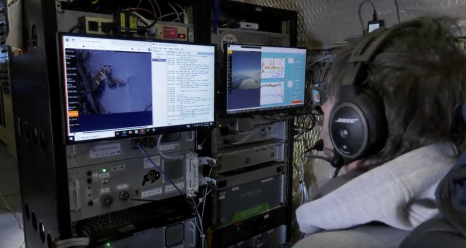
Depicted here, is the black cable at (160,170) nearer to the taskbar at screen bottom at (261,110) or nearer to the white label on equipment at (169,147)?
the white label on equipment at (169,147)

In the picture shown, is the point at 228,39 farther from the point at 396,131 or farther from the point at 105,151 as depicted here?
the point at 396,131

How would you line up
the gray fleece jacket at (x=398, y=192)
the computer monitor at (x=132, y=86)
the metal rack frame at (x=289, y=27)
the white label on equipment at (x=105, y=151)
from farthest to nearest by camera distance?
the metal rack frame at (x=289, y=27) < the white label on equipment at (x=105, y=151) < the computer monitor at (x=132, y=86) < the gray fleece jacket at (x=398, y=192)

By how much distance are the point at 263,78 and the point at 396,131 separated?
1.22 meters

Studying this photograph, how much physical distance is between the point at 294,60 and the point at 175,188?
92 centimetres

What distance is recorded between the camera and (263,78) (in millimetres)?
1784

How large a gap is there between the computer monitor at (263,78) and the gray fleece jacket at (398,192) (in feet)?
3.67

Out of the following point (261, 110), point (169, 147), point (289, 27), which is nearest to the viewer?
point (169, 147)

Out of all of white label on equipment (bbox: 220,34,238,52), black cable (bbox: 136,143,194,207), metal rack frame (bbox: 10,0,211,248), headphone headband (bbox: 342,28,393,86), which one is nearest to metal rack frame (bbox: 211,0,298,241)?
white label on equipment (bbox: 220,34,238,52)

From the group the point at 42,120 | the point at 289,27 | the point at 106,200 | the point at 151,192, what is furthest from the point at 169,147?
the point at 289,27

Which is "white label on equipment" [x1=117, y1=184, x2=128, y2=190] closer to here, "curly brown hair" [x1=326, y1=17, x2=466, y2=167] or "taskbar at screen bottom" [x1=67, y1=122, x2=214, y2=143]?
"taskbar at screen bottom" [x1=67, y1=122, x2=214, y2=143]

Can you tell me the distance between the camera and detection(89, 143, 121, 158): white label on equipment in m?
1.36

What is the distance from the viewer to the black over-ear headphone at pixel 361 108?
0.61 metres

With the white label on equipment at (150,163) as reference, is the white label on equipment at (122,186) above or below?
below

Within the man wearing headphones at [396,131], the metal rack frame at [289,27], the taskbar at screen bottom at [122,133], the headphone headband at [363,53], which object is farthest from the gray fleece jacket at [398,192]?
the metal rack frame at [289,27]
